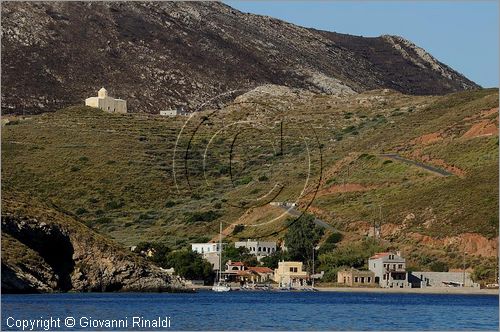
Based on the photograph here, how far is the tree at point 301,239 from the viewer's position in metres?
116

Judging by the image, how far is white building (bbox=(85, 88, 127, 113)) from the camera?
618ft

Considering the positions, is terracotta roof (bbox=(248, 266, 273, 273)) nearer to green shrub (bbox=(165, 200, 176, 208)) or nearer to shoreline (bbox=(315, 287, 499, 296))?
shoreline (bbox=(315, 287, 499, 296))

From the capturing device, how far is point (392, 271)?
107250mm

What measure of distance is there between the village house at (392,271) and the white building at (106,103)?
278ft

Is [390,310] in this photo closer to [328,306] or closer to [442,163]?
[328,306]

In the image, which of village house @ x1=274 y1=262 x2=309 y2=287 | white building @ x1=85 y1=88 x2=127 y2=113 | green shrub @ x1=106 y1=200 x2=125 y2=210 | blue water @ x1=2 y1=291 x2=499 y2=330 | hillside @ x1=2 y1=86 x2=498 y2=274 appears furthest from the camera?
white building @ x1=85 y1=88 x2=127 y2=113

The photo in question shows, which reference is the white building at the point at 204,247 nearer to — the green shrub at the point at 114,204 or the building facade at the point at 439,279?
the building facade at the point at 439,279

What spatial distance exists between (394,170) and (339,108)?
5546 centimetres

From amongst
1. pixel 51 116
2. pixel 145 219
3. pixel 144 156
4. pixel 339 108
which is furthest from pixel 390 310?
pixel 339 108

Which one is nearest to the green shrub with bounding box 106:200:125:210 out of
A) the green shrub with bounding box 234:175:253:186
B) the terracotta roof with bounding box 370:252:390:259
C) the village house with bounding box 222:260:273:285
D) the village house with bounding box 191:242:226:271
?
the green shrub with bounding box 234:175:253:186

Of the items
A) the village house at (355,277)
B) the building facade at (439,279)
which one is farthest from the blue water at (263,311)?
the village house at (355,277)

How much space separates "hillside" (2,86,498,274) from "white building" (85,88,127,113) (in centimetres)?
681

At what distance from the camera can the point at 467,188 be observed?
12575 centimetres

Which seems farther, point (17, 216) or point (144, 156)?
point (144, 156)
